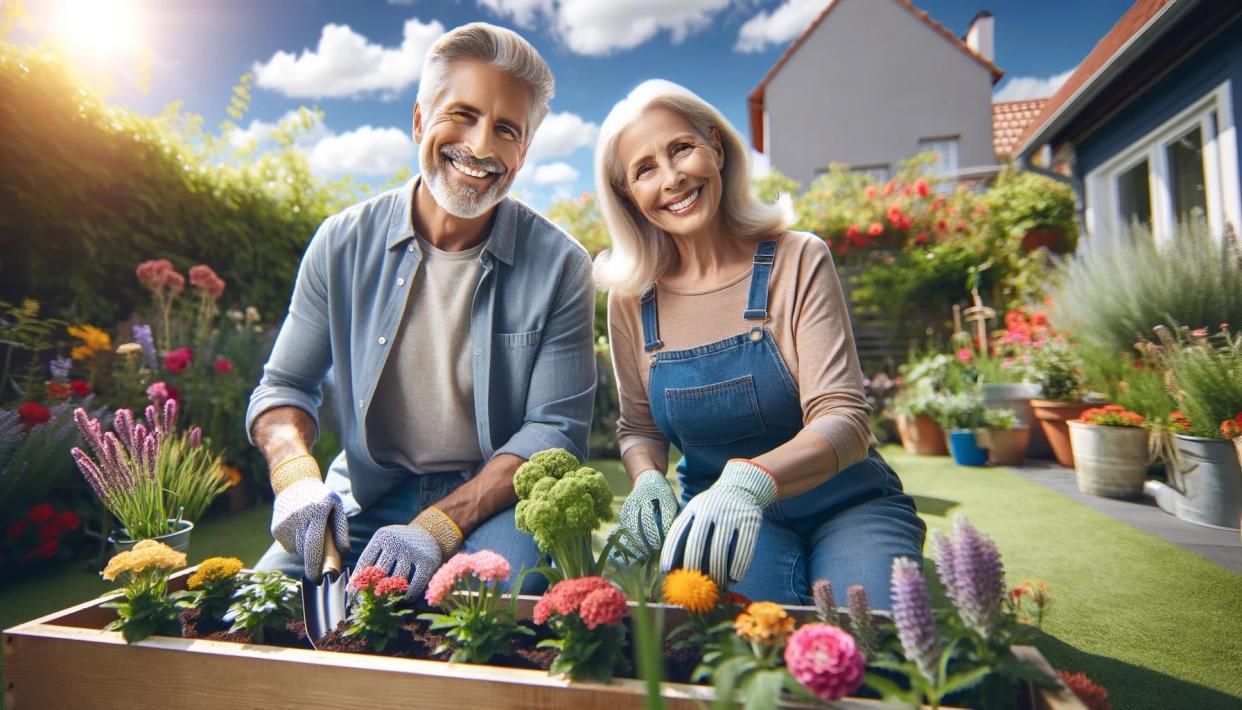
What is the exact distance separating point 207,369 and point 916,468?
5063mm

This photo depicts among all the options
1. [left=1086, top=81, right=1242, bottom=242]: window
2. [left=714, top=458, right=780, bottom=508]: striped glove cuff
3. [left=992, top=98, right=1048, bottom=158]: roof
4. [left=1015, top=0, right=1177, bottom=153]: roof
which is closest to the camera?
[left=714, top=458, right=780, bottom=508]: striped glove cuff

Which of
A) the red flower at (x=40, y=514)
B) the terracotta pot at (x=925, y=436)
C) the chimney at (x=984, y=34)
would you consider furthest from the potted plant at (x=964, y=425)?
the chimney at (x=984, y=34)

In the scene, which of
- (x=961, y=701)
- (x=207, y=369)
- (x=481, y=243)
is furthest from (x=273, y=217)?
(x=961, y=701)

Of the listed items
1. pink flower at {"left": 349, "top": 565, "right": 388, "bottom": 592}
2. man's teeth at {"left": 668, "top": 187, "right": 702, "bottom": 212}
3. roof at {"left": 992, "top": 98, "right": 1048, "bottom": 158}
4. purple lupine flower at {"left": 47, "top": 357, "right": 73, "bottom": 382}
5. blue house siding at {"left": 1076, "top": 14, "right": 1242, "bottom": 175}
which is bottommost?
pink flower at {"left": 349, "top": 565, "right": 388, "bottom": 592}

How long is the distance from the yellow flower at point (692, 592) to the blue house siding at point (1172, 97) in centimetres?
484

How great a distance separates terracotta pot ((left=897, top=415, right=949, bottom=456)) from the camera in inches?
223

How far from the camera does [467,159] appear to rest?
69.7 inches

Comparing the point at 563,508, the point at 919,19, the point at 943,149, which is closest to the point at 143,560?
the point at 563,508

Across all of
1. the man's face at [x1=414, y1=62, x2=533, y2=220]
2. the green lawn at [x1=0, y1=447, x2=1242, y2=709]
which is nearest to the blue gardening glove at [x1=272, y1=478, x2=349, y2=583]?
the man's face at [x1=414, y1=62, x2=533, y2=220]

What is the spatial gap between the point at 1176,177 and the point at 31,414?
703 cm

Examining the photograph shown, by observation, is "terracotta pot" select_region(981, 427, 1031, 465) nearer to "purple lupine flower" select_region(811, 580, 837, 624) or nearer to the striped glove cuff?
the striped glove cuff

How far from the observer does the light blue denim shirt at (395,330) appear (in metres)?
1.84

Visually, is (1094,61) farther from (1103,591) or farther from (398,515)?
(398,515)

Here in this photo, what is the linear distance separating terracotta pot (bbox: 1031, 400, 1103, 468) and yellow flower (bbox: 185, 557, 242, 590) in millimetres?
5172
